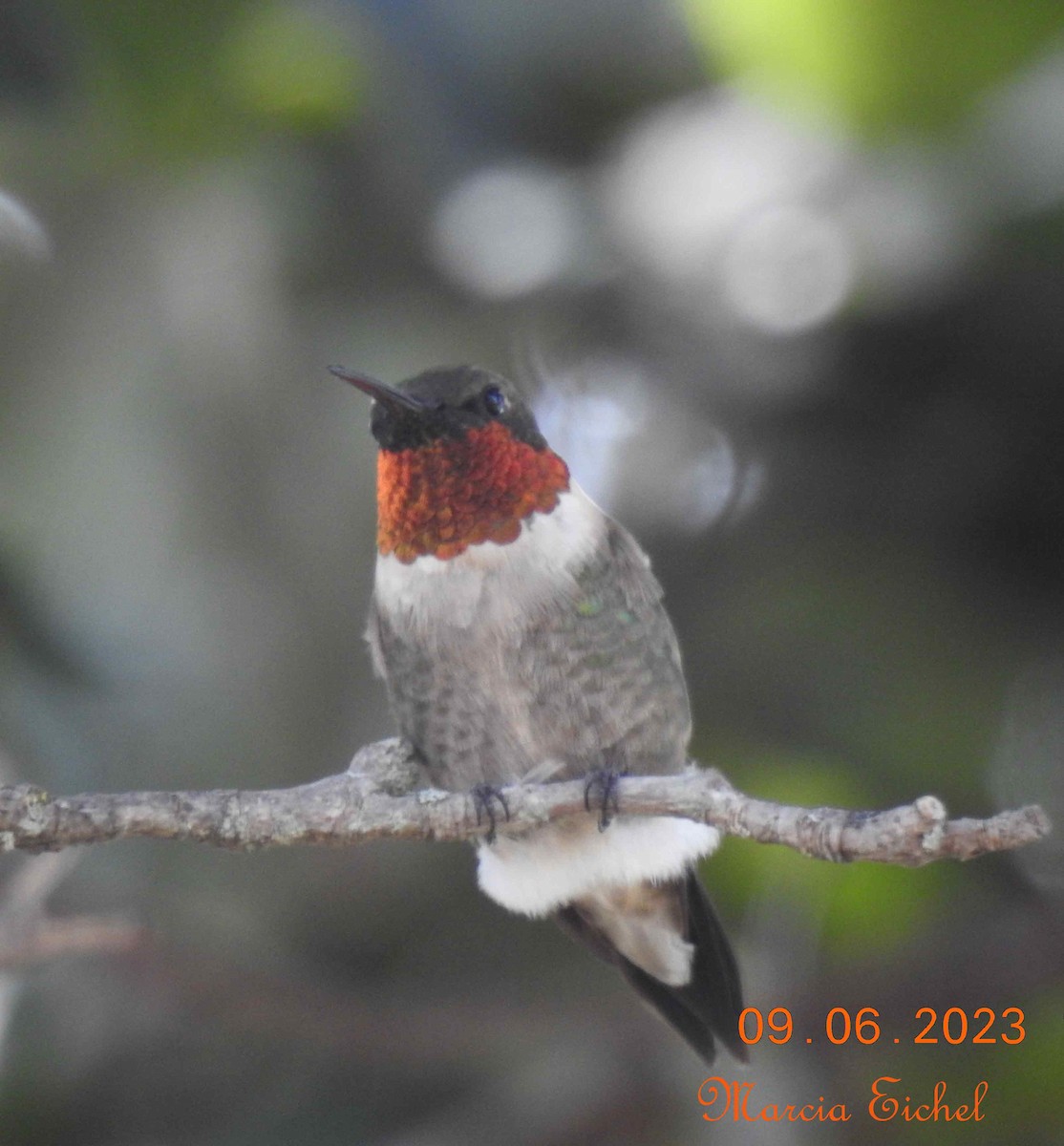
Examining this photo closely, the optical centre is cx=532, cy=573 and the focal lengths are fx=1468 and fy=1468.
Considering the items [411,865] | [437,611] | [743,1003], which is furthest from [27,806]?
[411,865]

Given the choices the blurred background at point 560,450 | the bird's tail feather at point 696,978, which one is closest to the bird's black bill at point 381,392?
the blurred background at point 560,450

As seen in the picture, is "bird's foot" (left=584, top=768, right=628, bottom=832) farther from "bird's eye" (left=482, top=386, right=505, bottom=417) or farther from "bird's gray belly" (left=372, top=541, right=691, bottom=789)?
"bird's eye" (left=482, top=386, right=505, bottom=417)

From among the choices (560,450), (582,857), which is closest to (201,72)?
(560,450)

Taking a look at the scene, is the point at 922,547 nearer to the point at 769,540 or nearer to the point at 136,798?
the point at 769,540

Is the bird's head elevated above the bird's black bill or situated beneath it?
situated beneath

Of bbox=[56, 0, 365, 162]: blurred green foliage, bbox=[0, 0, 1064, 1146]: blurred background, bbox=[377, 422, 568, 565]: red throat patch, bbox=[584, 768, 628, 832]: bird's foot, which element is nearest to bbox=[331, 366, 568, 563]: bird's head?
bbox=[377, 422, 568, 565]: red throat patch

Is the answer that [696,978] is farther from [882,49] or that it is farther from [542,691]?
[882,49]

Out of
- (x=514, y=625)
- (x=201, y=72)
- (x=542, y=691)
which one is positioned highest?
(x=201, y=72)
